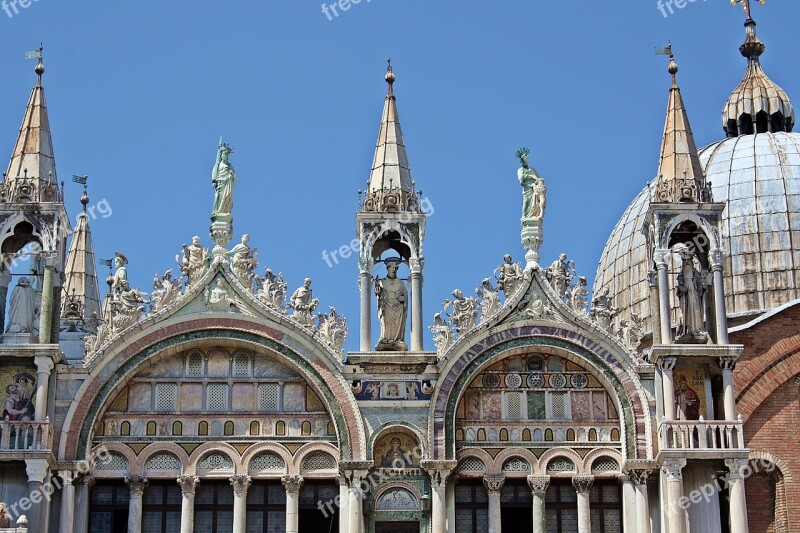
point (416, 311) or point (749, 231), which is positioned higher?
point (749, 231)

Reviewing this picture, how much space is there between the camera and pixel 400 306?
33906 millimetres

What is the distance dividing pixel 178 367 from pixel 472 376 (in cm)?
511

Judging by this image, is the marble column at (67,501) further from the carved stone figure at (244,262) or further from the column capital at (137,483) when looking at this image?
the carved stone figure at (244,262)

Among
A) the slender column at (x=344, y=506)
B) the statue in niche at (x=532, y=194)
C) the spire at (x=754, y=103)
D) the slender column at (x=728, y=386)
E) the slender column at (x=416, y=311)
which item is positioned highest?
the spire at (x=754, y=103)

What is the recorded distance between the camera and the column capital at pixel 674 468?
106 ft

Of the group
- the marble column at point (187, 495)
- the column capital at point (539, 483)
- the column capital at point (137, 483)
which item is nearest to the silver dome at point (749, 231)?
the column capital at point (539, 483)

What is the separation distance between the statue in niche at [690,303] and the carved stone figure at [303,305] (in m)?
6.42

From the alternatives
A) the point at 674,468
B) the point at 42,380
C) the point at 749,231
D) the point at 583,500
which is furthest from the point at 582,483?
the point at 749,231

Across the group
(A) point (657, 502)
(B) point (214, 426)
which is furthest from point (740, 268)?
(B) point (214, 426)

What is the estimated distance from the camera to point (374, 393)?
109 ft

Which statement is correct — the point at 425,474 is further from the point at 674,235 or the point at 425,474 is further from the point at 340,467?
the point at 674,235

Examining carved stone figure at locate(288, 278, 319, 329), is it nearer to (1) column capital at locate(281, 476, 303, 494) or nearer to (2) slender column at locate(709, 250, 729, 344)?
(1) column capital at locate(281, 476, 303, 494)

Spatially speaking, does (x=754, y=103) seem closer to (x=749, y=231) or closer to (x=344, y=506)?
(x=749, y=231)

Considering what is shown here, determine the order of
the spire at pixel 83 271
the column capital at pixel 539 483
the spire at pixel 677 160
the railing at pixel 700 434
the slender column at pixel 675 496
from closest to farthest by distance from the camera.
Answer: the slender column at pixel 675 496 < the railing at pixel 700 434 < the column capital at pixel 539 483 < the spire at pixel 677 160 < the spire at pixel 83 271
